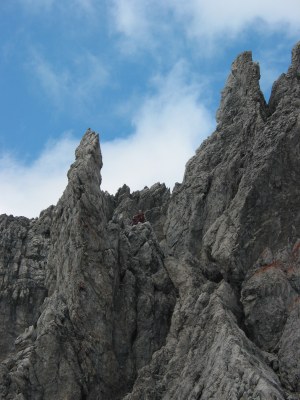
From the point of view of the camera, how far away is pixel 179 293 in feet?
141

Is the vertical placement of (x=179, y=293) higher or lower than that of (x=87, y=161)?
lower

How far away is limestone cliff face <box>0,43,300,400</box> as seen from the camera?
33.5 m

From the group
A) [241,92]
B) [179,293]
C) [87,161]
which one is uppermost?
[241,92]

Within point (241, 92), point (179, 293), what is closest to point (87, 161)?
point (179, 293)

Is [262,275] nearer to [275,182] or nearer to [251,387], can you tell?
[275,182]

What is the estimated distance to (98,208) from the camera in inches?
1822

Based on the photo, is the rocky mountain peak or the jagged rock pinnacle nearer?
the jagged rock pinnacle

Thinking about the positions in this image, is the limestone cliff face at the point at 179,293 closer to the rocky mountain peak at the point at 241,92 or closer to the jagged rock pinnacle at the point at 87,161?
the jagged rock pinnacle at the point at 87,161

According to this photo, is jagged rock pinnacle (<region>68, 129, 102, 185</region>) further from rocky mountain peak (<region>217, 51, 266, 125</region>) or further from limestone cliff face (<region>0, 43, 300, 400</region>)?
rocky mountain peak (<region>217, 51, 266, 125</region>)

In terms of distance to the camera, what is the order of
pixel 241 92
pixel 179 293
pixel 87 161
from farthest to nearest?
pixel 241 92, pixel 87 161, pixel 179 293

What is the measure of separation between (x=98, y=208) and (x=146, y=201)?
115 feet

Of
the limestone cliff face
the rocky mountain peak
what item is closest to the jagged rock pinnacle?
the limestone cliff face

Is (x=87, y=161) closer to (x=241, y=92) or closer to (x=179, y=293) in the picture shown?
(x=179, y=293)

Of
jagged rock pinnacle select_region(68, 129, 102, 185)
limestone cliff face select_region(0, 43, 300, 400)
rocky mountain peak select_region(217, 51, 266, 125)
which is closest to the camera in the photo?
limestone cliff face select_region(0, 43, 300, 400)
